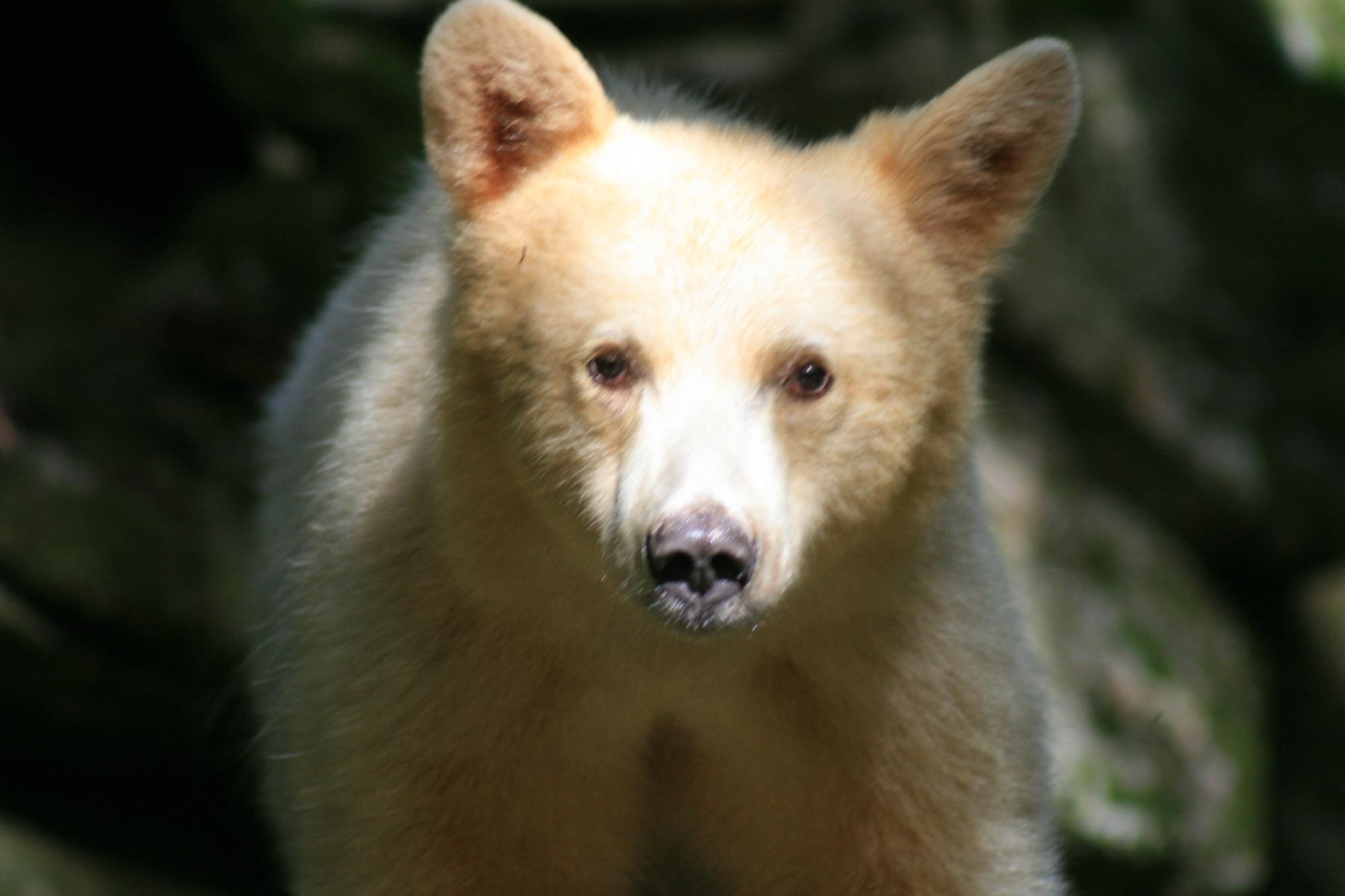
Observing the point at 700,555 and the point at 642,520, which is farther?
the point at 642,520

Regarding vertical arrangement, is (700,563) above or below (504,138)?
below

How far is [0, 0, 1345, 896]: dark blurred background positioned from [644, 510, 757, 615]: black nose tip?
4205 millimetres

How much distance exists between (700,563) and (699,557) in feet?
0.04

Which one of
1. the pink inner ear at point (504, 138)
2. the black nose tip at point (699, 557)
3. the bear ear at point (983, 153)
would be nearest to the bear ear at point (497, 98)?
the pink inner ear at point (504, 138)

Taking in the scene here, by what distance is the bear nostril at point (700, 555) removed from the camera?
333 cm

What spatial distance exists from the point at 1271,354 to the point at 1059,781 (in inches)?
123

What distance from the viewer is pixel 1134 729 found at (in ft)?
28.2

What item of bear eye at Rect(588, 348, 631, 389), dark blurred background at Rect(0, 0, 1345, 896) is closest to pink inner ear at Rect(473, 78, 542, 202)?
bear eye at Rect(588, 348, 631, 389)

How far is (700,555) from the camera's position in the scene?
3.33 metres

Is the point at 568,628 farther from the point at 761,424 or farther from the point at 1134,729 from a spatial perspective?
the point at 1134,729

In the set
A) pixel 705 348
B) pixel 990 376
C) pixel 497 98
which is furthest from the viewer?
pixel 990 376

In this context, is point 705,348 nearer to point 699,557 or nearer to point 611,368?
point 611,368

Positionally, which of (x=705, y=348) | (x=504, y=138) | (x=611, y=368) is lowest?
(x=611, y=368)

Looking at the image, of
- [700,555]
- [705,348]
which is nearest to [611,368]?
[705,348]
